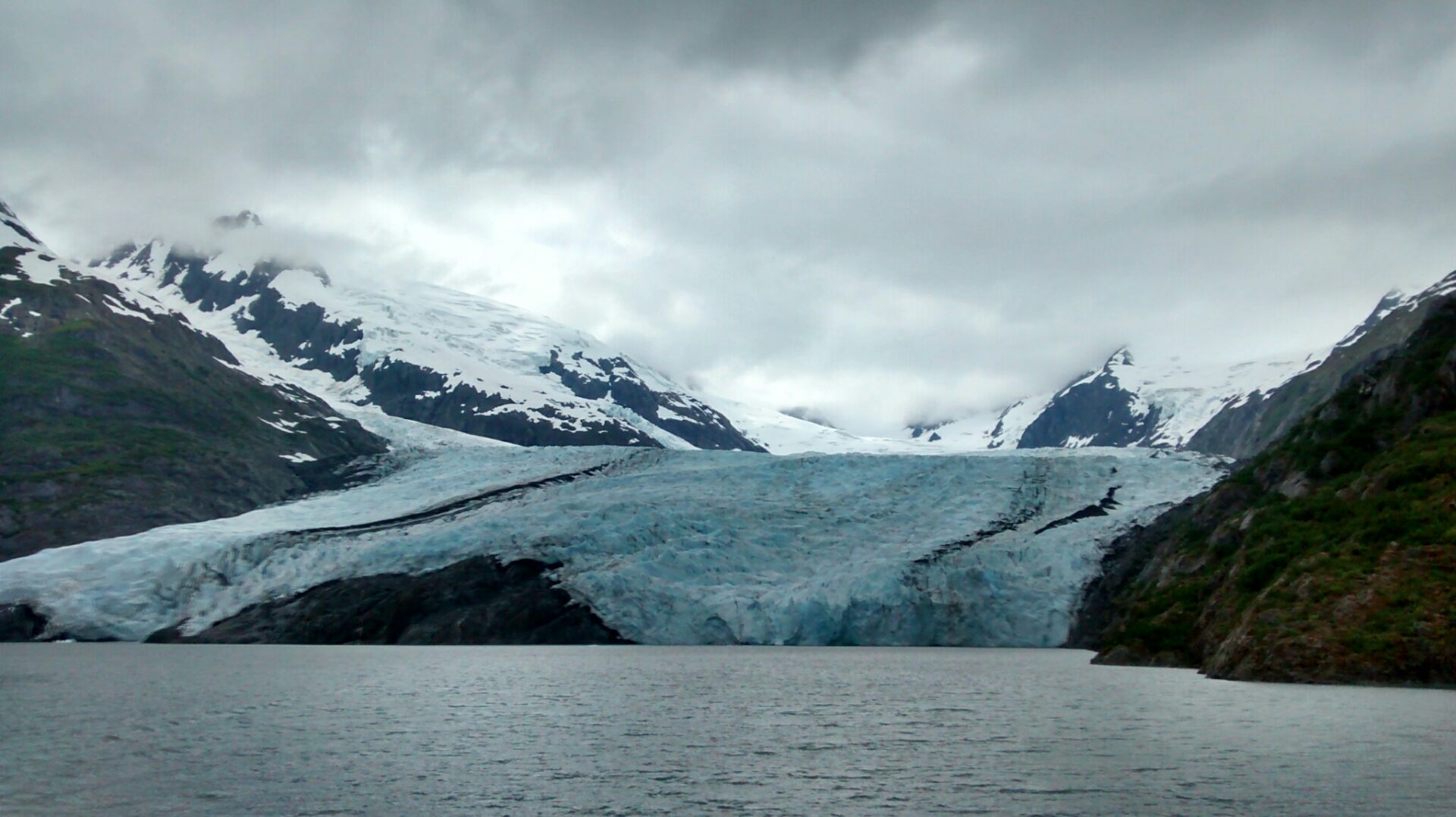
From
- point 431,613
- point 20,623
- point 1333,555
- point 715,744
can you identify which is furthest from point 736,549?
point 715,744

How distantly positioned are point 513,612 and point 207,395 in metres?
95.4

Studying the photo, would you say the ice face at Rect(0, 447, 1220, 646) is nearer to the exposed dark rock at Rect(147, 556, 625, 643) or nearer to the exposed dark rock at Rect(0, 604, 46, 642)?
the exposed dark rock at Rect(0, 604, 46, 642)

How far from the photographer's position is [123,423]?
141m

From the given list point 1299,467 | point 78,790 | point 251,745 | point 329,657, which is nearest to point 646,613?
point 329,657

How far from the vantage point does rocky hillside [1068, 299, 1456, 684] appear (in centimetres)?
3966

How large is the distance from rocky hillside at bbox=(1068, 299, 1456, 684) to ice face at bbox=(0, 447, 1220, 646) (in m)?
9.04

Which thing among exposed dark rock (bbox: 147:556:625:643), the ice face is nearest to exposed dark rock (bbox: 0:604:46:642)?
the ice face

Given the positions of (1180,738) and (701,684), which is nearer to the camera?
(1180,738)

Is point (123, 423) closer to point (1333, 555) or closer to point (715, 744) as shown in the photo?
point (715, 744)

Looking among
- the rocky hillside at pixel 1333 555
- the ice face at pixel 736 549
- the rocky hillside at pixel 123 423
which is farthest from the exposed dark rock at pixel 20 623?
the rocky hillside at pixel 1333 555

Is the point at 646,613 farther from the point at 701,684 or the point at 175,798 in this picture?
the point at 175,798

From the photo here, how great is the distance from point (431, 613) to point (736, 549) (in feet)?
61.8

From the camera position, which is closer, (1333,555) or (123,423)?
(1333,555)

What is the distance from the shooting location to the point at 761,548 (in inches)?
3174
